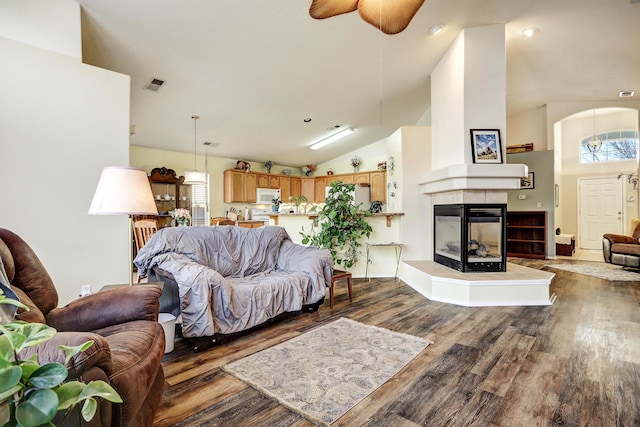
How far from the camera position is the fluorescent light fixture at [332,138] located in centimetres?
665

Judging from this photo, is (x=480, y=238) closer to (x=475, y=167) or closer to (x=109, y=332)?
(x=475, y=167)

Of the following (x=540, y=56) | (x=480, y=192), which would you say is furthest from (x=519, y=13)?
(x=480, y=192)

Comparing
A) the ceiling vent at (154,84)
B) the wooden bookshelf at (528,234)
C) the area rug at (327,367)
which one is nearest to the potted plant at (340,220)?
the area rug at (327,367)

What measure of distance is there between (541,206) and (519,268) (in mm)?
3618

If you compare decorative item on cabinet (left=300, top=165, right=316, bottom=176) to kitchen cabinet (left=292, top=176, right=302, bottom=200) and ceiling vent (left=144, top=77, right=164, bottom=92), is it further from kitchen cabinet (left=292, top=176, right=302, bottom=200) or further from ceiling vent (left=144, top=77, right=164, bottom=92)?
ceiling vent (left=144, top=77, right=164, bottom=92)

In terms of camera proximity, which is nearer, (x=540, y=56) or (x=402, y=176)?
(x=540, y=56)

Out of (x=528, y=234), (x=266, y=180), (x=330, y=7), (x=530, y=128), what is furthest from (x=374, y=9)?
(x=528, y=234)

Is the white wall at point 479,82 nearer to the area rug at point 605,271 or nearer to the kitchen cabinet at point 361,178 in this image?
the area rug at point 605,271

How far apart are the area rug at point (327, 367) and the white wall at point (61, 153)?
5.00 ft

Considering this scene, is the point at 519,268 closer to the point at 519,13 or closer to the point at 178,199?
the point at 519,13

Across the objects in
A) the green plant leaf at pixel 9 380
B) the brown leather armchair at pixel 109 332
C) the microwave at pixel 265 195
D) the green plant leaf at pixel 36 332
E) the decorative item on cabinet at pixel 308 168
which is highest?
the decorative item on cabinet at pixel 308 168

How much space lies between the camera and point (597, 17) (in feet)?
11.9

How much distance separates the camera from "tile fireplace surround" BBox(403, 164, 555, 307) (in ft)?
11.4

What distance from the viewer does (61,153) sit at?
2375 mm
